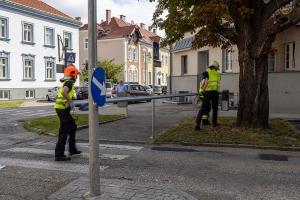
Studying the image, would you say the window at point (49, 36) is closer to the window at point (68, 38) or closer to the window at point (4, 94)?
the window at point (68, 38)

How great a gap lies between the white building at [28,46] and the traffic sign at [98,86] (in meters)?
32.7

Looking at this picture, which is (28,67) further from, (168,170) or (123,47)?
(168,170)

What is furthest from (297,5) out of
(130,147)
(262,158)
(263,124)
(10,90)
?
(10,90)

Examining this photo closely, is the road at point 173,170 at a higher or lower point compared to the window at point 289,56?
lower

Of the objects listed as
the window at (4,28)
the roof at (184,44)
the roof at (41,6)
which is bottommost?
the roof at (184,44)

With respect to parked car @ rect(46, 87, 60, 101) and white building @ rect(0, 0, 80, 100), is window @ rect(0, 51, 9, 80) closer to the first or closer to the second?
white building @ rect(0, 0, 80, 100)

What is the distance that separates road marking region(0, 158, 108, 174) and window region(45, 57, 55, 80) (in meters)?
35.5

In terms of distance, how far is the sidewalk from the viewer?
5.66m

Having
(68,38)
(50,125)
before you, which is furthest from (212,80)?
(68,38)

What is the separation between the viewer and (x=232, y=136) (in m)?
10.9

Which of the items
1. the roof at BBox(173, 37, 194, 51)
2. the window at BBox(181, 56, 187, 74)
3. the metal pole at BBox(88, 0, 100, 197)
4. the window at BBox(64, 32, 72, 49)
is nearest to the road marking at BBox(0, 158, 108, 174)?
the metal pole at BBox(88, 0, 100, 197)

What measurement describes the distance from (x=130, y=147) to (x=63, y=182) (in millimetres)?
3742

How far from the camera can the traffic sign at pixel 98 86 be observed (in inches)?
215

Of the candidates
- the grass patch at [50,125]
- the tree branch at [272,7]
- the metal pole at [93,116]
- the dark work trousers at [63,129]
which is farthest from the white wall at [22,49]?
the metal pole at [93,116]
